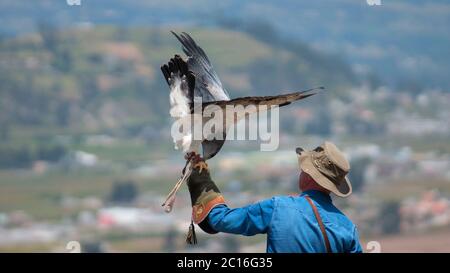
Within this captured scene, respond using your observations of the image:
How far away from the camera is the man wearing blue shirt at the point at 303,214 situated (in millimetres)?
6766

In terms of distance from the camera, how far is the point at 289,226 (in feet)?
22.2

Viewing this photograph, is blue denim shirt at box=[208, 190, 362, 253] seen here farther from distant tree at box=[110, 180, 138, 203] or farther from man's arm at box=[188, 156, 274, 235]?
distant tree at box=[110, 180, 138, 203]

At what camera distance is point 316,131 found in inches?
2709

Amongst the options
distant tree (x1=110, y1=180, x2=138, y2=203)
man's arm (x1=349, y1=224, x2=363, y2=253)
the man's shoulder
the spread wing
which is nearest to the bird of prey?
the spread wing

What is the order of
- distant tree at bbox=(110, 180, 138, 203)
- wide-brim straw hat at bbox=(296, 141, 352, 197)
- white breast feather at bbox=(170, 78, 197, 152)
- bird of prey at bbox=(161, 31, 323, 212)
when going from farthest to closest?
distant tree at bbox=(110, 180, 138, 203) < white breast feather at bbox=(170, 78, 197, 152) < bird of prey at bbox=(161, 31, 323, 212) < wide-brim straw hat at bbox=(296, 141, 352, 197)

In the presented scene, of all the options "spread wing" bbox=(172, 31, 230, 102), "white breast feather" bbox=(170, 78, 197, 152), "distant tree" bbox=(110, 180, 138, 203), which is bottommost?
"distant tree" bbox=(110, 180, 138, 203)

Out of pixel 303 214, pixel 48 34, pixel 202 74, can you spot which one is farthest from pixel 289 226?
pixel 48 34

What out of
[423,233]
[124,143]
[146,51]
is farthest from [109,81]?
[423,233]

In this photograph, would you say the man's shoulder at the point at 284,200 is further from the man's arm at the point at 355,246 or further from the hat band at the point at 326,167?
the man's arm at the point at 355,246

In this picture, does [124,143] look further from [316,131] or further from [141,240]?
[141,240]

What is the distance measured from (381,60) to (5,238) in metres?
35.4

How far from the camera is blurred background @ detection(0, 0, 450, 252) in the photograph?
5656cm

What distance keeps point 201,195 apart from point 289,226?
56 cm

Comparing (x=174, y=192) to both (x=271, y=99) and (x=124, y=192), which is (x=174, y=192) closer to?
(x=271, y=99)
